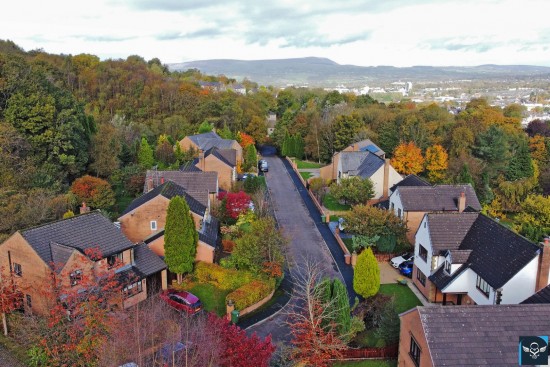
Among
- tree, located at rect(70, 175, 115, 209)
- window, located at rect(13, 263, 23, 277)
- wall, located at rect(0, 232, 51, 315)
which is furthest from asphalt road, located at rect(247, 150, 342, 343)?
tree, located at rect(70, 175, 115, 209)

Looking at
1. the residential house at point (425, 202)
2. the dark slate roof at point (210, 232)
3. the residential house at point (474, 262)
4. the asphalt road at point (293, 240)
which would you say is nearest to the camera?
the residential house at point (474, 262)

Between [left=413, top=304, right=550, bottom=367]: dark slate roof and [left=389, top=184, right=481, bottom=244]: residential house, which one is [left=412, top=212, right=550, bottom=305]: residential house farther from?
[left=413, top=304, right=550, bottom=367]: dark slate roof

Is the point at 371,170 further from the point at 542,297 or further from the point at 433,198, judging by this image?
the point at 542,297

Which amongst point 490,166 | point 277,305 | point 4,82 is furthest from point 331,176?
point 4,82

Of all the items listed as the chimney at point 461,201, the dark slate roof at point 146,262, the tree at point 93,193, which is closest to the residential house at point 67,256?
the dark slate roof at point 146,262

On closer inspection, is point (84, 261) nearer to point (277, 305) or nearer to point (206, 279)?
point (206, 279)

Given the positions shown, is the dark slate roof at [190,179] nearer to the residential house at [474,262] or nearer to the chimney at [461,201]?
the residential house at [474,262]

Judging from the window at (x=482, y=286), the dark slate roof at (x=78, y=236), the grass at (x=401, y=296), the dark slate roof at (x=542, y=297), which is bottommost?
the grass at (x=401, y=296)
